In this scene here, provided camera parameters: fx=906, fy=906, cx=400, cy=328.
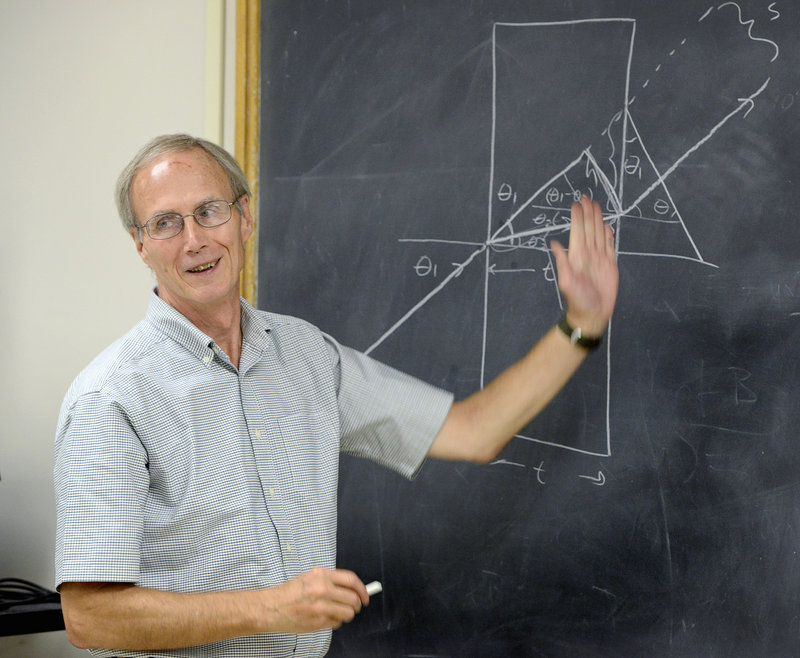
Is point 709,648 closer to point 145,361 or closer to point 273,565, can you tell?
point 273,565

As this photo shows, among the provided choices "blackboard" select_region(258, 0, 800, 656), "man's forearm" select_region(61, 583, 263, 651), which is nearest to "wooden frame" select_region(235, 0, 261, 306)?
"blackboard" select_region(258, 0, 800, 656)

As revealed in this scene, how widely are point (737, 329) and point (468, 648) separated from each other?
849 mm

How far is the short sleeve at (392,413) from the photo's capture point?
64.6 inches

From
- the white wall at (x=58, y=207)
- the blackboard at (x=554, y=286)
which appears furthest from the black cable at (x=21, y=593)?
the blackboard at (x=554, y=286)

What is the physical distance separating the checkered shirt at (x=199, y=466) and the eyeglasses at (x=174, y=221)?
0.12 meters

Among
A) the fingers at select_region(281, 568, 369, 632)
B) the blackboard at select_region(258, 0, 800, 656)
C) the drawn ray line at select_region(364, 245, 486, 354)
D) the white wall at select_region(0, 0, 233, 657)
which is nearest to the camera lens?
the fingers at select_region(281, 568, 369, 632)

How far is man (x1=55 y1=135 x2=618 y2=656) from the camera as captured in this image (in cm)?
129

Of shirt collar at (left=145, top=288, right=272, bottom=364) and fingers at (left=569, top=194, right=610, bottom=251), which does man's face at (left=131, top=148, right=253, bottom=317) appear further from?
fingers at (left=569, top=194, right=610, bottom=251)

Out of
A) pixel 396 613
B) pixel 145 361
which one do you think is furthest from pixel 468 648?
pixel 145 361

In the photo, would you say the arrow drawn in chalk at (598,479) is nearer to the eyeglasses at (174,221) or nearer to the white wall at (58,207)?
the eyeglasses at (174,221)

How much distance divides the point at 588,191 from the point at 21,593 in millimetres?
1597

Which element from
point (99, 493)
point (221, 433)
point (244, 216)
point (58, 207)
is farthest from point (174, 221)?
point (58, 207)

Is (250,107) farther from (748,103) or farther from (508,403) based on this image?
(748,103)

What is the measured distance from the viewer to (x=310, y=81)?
6.71 ft
